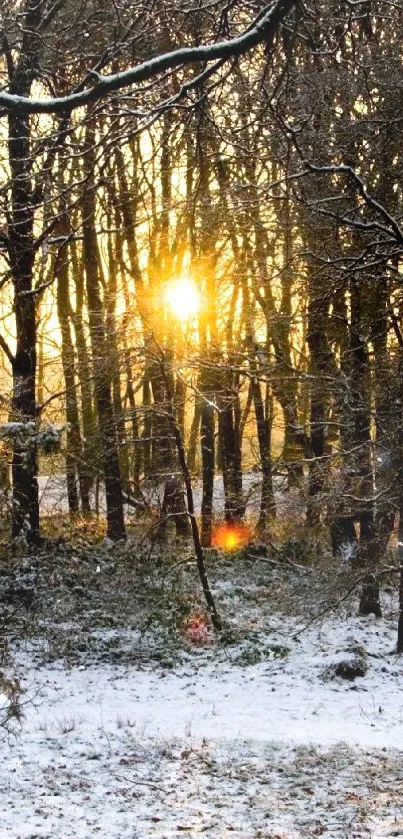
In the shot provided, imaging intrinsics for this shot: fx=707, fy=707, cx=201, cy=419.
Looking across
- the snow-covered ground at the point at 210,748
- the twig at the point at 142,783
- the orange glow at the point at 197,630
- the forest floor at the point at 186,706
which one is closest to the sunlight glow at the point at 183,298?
the forest floor at the point at 186,706

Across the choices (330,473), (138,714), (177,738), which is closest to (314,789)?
(177,738)

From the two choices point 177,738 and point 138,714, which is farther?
point 138,714

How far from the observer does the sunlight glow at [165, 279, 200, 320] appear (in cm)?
1455

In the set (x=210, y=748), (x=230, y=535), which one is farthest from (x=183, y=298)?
(x=210, y=748)

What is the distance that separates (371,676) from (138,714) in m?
3.80

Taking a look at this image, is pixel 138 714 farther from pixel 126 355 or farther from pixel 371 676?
pixel 126 355

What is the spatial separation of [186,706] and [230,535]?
10.2 meters

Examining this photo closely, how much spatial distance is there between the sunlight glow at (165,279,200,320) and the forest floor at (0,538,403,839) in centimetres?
533

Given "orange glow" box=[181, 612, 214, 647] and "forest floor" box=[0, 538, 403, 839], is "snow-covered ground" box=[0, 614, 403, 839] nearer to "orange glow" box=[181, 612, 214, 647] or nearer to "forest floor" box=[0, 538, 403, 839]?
"forest floor" box=[0, 538, 403, 839]

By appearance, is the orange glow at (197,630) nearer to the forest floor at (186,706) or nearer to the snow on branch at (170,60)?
the forest floor at (186,706)

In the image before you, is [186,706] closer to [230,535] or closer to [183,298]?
[183,298]

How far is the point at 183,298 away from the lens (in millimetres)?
16750

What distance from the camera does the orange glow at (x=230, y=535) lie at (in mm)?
19266

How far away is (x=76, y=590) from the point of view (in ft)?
44.0
